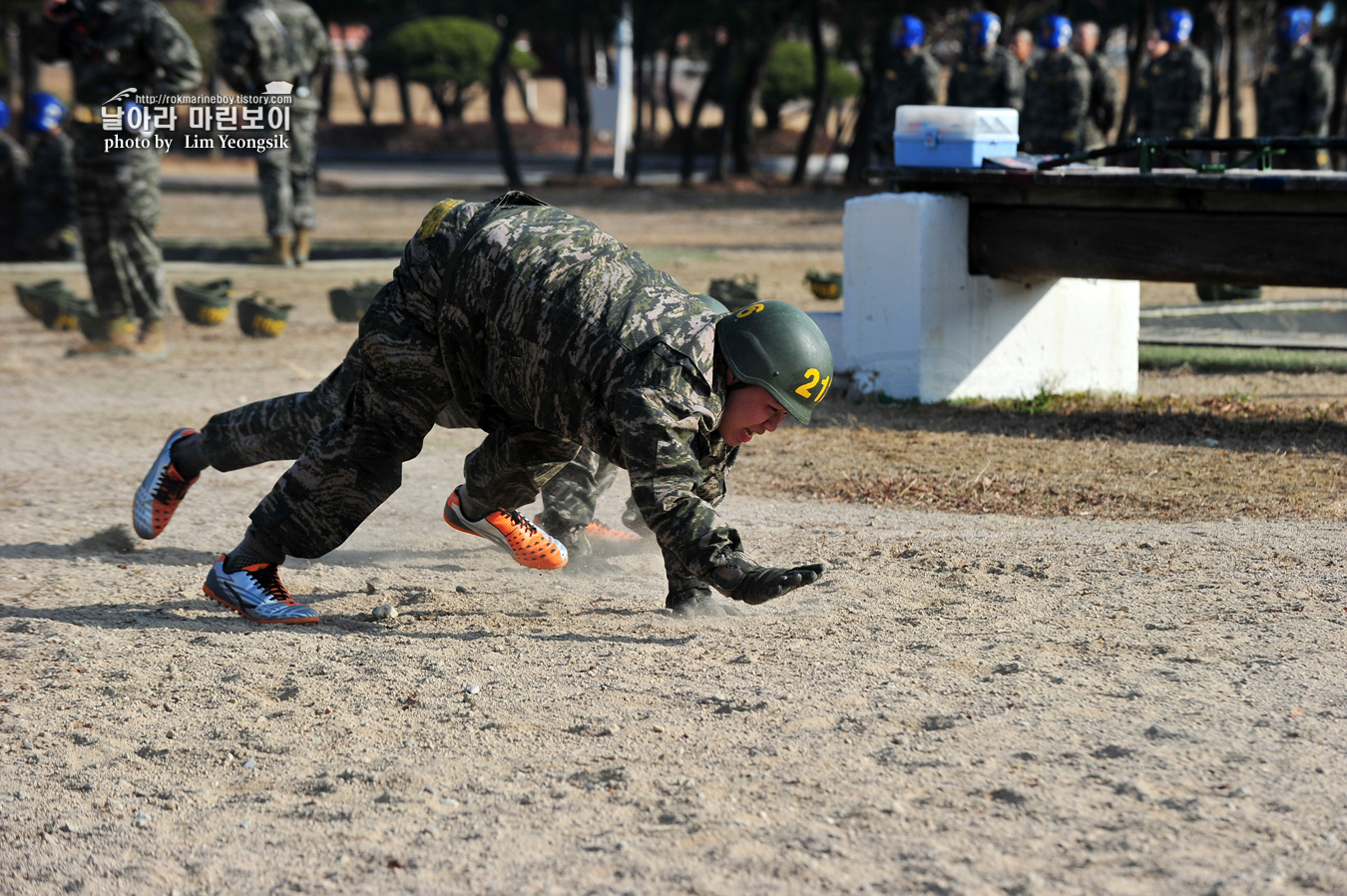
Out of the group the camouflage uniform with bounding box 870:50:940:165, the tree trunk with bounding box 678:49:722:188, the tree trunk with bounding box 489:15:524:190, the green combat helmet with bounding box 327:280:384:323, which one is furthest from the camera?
the tree trunk with bounding box 678:49:722:188

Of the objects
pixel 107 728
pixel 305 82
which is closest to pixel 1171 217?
pixel 107 728

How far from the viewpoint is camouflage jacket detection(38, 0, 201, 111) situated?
941cm

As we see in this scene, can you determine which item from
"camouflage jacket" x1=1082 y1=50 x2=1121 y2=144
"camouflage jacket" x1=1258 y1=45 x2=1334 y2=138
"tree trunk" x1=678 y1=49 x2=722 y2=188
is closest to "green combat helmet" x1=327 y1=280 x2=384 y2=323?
"camouflage jacket" x1=1082 y1=50 x2=1121 y2=144

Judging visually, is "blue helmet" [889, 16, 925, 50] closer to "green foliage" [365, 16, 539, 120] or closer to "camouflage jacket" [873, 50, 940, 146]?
"camouflage jacket" [873, 50, 940, 146]

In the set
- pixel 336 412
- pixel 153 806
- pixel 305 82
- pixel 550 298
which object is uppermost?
pixel 305 82

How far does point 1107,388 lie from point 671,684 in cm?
520

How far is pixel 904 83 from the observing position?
16484 millimetres

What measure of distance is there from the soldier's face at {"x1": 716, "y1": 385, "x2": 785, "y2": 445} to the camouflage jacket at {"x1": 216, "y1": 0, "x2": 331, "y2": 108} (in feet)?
34.7

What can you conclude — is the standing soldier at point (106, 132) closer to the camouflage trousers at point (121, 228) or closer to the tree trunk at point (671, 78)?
the camouflage trousers at point (121, 228)

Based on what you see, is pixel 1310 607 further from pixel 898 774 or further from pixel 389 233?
pixel 389 233

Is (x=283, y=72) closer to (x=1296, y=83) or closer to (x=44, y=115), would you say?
(x=44, y=115)

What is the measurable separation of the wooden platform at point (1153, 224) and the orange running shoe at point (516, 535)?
12.0ft

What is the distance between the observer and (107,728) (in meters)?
3.75

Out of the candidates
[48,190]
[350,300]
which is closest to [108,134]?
[350,300]
